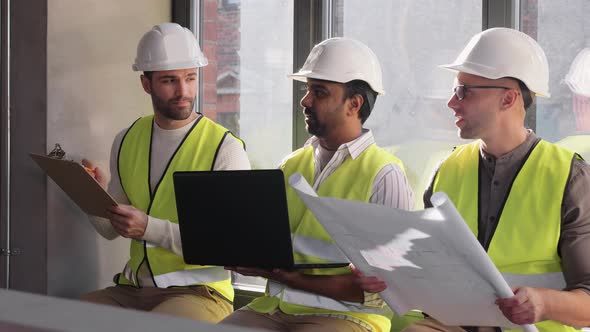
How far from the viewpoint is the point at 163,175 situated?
3111mm

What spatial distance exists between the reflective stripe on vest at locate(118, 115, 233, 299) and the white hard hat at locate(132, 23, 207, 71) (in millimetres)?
228

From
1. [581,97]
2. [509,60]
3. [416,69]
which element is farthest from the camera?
[416,69]

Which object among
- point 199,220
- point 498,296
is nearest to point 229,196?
point 199,220

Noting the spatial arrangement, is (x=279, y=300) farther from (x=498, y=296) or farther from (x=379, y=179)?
(x=498, y=296)

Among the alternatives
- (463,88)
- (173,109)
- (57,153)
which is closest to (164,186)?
(173,109)

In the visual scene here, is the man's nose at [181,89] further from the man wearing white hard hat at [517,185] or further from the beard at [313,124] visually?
the man wearing white hard hat at [517,185]

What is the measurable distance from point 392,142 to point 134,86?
4.29 feet

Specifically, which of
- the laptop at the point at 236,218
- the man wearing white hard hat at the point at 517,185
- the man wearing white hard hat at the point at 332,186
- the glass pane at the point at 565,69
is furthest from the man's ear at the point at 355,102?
the glass pane at the point at 565,69

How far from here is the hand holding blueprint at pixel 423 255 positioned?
64.2 inches

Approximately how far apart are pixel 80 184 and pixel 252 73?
4.49 ft

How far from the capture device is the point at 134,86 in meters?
3.96

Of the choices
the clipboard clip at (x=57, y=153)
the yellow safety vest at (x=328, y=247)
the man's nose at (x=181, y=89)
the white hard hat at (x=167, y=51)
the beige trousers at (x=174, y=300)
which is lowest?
the beige trousers at (x=174, y=300)

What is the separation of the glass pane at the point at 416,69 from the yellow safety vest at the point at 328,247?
30.4 inches

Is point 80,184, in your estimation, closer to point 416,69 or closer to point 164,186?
point 164,186
